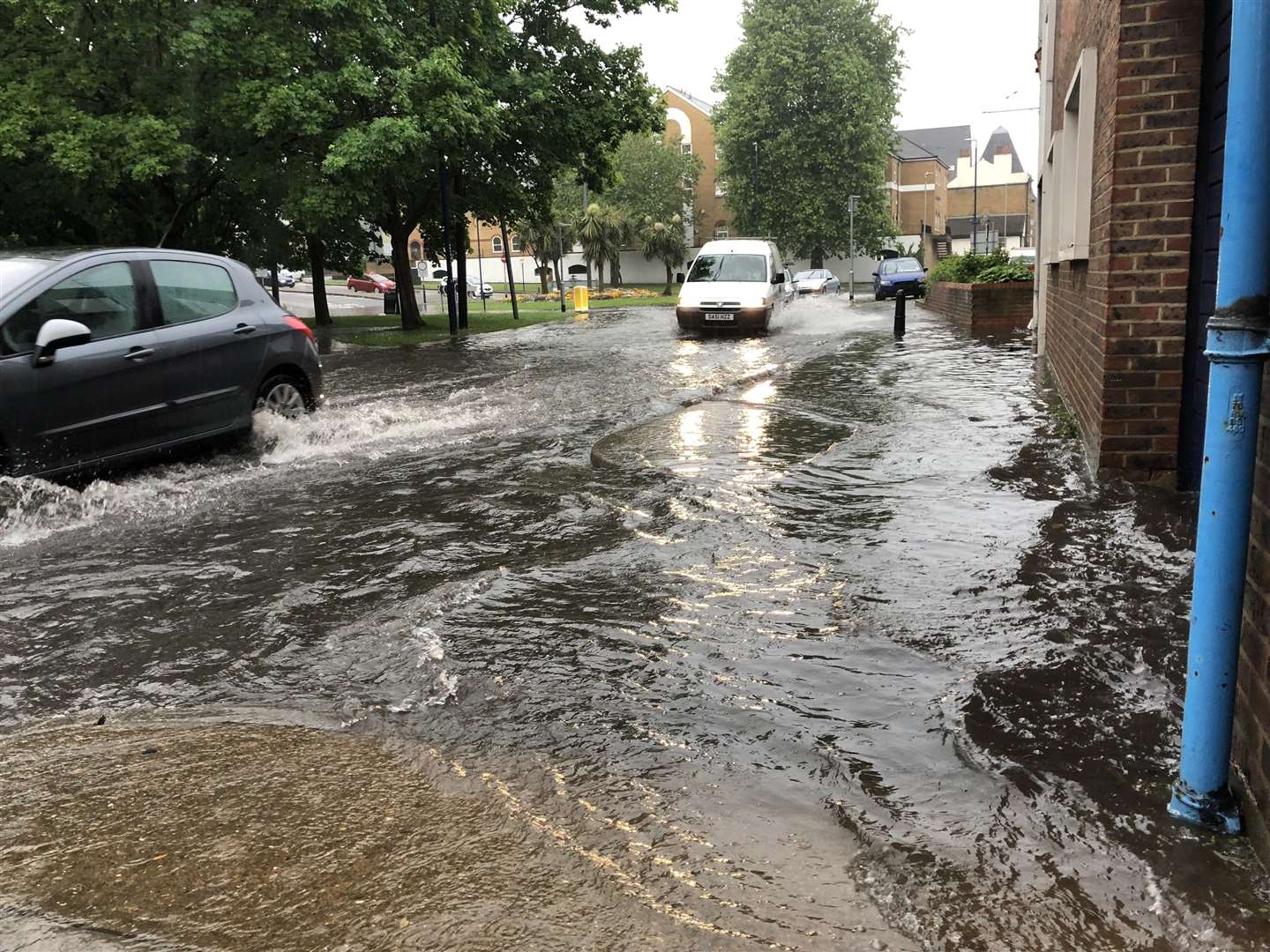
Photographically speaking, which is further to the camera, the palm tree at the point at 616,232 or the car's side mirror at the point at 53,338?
the palm tree at the point at 616,232

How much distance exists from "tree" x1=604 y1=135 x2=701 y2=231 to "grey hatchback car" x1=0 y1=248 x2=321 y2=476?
6369cm

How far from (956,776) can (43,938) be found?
7.75 ft

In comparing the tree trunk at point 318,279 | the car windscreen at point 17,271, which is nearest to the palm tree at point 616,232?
the tree trunk at point 318,279

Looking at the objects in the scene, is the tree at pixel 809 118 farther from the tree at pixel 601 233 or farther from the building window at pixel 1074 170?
the building window at pixel 1074 170

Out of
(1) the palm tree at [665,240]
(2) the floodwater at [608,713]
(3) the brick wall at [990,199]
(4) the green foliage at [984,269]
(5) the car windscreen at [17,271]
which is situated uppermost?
(3) the brick wall at [990,199]

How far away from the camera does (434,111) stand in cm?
1861

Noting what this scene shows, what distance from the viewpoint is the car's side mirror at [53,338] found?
622 cm

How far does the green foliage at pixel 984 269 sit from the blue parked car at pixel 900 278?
12494mm

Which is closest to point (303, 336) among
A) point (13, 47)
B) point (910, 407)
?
point (910, 407)

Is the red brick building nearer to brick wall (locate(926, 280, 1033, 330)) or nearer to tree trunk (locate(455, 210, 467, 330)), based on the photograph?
brick wall (locate(926, 280, 1033, 330))

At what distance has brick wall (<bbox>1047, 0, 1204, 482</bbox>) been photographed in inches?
218

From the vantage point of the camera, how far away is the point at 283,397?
860 cm

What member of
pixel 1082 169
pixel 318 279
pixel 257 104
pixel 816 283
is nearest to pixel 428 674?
pixel 1082 169

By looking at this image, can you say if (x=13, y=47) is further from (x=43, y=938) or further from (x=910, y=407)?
(x=43, y=938)
